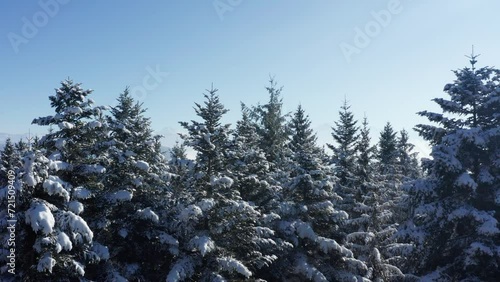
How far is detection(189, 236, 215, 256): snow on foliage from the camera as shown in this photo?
1541 cm

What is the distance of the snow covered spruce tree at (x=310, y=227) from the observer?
800 inches

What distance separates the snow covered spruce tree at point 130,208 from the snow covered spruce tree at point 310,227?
23.4ft

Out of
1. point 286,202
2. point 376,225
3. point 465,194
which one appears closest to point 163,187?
point 286,202

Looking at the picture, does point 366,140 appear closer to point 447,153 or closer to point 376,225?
point 376,225

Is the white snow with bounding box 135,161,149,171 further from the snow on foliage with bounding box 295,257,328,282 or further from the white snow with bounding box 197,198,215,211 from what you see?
the snow on foliage with bounding box 295,257,328,282

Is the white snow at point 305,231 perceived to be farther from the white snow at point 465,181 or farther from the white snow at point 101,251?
the white snow at point 101,251

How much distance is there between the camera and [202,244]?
50.9ft

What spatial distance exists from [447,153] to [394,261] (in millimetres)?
13198

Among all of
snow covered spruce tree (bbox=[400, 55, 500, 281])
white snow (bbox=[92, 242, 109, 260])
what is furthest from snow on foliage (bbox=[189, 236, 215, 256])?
snow covered spruce tree (bbox=[400, 55, 500, 281])

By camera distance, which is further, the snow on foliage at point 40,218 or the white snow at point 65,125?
the white snow at point 65,125

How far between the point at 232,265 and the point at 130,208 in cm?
688

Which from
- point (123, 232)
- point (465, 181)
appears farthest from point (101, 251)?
point (465, 181)

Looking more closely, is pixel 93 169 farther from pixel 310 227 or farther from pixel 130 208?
pixel 310 227

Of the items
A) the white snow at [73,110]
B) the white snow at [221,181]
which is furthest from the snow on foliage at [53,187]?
the white snow at [221,181]
